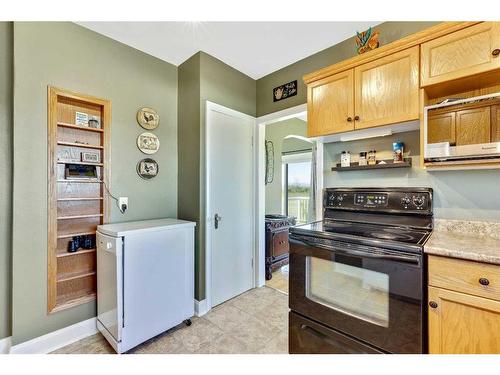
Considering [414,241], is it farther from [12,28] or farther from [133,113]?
[12,28]

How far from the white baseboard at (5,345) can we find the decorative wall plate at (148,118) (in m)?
1.94

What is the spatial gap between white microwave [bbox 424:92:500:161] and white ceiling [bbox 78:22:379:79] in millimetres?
1016

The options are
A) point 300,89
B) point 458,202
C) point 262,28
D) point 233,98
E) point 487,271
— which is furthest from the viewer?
point 233,98

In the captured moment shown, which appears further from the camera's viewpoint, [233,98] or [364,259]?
[233,98]

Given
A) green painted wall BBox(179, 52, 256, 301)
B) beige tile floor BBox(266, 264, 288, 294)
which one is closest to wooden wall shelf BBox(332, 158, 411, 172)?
green painted wall BBox(179, 52, 256, 301)

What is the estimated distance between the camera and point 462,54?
1331mm

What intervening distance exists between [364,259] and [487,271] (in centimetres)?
50

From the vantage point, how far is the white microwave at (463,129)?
A: 53.0 inches

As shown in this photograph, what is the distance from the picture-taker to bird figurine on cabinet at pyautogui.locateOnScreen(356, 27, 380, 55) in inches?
67.7

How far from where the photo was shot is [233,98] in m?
2.62

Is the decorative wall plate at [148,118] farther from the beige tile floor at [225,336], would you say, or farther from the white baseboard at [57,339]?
the beige tile floor at [225,336]

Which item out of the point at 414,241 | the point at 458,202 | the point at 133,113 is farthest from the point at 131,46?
→ the point at 458,202

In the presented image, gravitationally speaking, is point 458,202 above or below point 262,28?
below

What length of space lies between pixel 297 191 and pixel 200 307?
3615mm
